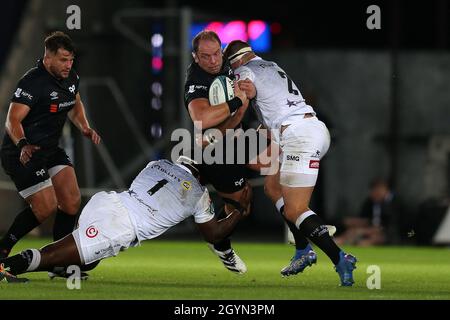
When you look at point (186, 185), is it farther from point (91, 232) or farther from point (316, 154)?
point (316, 154)

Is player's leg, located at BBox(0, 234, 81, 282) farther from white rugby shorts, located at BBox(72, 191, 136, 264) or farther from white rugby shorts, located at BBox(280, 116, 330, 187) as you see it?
white rugby shorts, located at BBox(280, 116, 330, 187)

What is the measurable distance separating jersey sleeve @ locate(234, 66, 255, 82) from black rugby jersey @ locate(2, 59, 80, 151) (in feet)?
5.35

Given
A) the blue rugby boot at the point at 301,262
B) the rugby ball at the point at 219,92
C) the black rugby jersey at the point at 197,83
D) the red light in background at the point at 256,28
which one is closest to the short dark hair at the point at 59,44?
the black rugby jersey at the point at 197,83

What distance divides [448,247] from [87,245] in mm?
9382

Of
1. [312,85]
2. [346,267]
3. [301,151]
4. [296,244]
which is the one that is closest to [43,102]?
[301,151]

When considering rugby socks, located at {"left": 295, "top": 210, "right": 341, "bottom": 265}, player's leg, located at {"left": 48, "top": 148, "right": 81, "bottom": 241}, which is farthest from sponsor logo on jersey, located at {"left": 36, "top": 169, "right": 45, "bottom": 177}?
rugby socks, located at {"left": 295, "top": 210, "right": 341, "bottom": 265}

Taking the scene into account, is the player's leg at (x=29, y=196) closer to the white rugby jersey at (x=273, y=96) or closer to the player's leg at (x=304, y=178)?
the white rugby jersey at (x=273, y=96)

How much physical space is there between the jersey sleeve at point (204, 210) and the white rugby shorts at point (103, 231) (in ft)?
2.54

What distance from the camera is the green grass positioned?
10.4 m

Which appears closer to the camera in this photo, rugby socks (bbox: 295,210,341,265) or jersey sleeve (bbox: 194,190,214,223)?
rugby socks (bbox: 295,210,341,265)

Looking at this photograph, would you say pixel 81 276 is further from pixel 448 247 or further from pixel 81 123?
pixel 448 247

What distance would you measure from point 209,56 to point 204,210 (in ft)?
4.60

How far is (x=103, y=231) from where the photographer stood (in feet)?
36.4

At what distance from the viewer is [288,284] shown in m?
11.5
